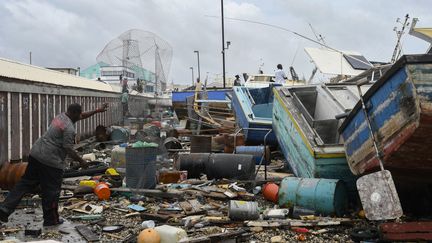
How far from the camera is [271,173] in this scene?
32.5 feet

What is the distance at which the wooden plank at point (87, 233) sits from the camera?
5.56 m

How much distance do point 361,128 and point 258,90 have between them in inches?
372

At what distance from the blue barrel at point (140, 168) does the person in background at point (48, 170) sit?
171 cm

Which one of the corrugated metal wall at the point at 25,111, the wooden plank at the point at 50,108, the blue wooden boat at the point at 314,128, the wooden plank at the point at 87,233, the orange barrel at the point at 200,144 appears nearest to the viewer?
the wooden plank at the point at 87,233

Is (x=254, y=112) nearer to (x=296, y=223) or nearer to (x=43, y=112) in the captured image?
(x=43, y=112)

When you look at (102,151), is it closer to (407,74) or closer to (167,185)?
(167,185)

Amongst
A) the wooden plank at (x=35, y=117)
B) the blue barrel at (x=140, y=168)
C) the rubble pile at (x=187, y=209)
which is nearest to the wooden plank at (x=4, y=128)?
the rubble pile at (x=187, y=209)

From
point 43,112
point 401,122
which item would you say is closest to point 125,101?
point 43,112

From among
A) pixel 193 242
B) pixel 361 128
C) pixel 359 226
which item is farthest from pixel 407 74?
pixel 193 242

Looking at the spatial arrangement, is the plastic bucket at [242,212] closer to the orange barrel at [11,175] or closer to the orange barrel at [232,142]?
the orange barrel at [11,175]

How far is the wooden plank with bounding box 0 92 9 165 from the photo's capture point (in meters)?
9.32

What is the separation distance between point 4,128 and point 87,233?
15.8ft

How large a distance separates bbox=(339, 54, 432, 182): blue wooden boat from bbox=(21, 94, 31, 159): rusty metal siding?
25.3ft

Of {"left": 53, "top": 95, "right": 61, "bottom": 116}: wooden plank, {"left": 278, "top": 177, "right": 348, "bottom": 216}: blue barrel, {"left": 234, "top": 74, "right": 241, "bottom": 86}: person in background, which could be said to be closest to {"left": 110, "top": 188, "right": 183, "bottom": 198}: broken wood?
{"left": 278, "top": 177, "right": 348, "bottom": 216}: blue barrel
